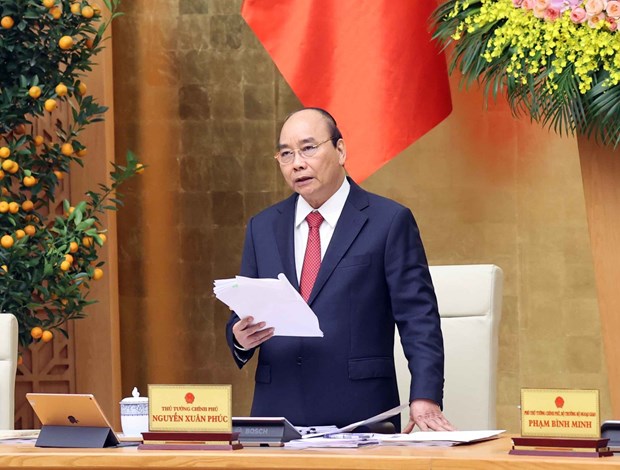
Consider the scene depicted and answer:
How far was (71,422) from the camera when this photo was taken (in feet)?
7.45

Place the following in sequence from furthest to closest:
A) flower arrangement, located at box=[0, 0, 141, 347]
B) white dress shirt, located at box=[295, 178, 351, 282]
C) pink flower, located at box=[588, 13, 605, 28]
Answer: flower arrangement, located at box=[0, 0, 141, 347]
pink flower, located at box=[588, 13, 605, 28]
white dress shirt, located at box=[295, 178, 351, 282]

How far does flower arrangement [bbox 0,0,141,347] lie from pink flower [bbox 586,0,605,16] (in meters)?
1.93

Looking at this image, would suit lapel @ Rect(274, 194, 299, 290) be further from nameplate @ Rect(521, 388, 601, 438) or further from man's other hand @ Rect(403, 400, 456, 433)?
nameplate @ Rect(521, 388, 601, 438)

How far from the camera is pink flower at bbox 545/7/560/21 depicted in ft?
9.96

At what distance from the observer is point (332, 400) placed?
9.02 ft

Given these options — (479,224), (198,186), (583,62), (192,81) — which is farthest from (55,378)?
(583,62)

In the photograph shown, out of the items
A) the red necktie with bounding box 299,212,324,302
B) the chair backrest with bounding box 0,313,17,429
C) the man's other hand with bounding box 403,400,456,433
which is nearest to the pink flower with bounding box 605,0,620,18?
the red necktie with bounding box 299,212,324,302

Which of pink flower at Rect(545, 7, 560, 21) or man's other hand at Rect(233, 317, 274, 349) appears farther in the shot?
pink flower at Rect(545, 7, 560, 21)

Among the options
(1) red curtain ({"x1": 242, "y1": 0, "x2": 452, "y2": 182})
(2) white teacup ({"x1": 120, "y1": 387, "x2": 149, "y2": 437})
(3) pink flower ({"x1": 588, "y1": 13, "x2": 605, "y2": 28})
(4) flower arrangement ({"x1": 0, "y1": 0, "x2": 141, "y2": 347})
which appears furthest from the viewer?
(1) red curtain ({"x1": 242, "y1": 0, "x2": 452, "y2": 182})

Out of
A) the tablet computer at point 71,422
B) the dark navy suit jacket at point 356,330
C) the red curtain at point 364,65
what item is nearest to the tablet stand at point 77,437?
the tablet computer at point 71,422

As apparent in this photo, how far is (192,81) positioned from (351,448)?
10.6ft

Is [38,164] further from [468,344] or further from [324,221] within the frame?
[468,344]

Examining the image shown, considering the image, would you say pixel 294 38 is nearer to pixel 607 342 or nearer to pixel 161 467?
pixel 607 342

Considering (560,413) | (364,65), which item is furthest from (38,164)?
(560,413)
